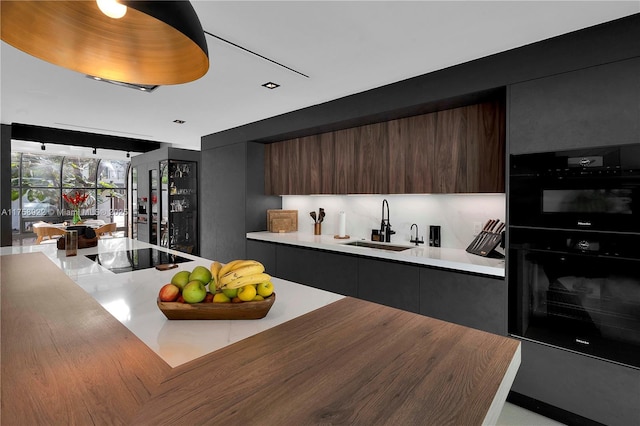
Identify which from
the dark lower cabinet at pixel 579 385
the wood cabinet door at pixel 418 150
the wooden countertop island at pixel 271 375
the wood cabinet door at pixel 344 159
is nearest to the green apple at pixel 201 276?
the wooden countertop island at pixel 271 375

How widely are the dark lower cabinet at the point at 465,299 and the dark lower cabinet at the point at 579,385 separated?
0.25 metres

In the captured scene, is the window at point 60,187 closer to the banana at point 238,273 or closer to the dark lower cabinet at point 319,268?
the dark lower cabinet at point 319,268

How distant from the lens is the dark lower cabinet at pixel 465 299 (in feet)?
7.25

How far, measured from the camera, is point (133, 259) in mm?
2295

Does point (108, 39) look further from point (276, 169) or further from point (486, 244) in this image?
point (276, 169)

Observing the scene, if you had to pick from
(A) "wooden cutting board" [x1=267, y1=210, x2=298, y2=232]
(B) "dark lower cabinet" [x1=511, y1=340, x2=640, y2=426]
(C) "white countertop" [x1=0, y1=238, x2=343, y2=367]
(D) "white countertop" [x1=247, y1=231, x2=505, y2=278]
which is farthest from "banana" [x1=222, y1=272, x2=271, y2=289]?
(A) "wooden cutting board" [x1=267, y1=210, x2=298, y2=232]

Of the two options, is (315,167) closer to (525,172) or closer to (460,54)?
(460,54)

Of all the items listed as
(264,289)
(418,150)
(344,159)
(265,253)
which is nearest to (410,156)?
(418,150)

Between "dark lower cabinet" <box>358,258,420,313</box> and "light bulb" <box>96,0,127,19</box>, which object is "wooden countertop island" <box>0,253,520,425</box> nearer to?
"light bulb" <box>96,0,127,19</box>

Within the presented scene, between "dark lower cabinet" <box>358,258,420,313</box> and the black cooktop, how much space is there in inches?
60.4

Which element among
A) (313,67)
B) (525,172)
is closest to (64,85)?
(313,67)

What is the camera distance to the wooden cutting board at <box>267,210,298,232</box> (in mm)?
4277

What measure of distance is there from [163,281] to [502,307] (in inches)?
86.0

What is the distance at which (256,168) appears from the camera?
173 inches
